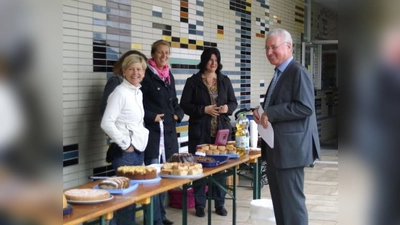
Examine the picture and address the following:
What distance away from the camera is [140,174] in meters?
3.35

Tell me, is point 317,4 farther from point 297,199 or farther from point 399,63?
point 399,63

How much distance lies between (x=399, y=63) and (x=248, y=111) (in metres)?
6.95

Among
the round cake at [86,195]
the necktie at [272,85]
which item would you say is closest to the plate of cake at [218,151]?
the necktie at [272,85]

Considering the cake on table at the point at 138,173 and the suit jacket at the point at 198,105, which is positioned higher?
the suit jacket at the point at 198,105

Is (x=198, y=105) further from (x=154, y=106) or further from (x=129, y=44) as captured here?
(x=129, y=44)

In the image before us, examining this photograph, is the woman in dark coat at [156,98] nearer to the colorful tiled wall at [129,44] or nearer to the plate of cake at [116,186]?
the colorful tiled wall at [129,44]

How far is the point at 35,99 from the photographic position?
0.42m

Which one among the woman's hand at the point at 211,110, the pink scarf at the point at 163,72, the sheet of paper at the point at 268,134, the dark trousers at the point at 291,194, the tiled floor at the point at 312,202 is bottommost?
the tiled floor at the point at 312,202

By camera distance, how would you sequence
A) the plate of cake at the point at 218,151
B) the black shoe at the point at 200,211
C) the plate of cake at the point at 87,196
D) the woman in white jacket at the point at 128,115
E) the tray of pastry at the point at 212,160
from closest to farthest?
the plate of cake at the point at 87,196, the woman in white jacket at the point at 128,115, the tray of pastry at the point at 212,160, the plate of cake at the point at 218,151, the black shoe at the point at 200,211

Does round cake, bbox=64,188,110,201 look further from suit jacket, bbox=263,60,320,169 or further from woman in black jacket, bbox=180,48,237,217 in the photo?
woman in black jacket, bbox=180,48,237,217

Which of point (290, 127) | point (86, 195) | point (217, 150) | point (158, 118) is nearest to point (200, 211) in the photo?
point (217, 150)

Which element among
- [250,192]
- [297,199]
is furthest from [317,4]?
[297,199]

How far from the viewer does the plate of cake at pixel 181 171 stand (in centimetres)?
357

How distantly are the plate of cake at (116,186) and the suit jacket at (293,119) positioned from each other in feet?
3.36
